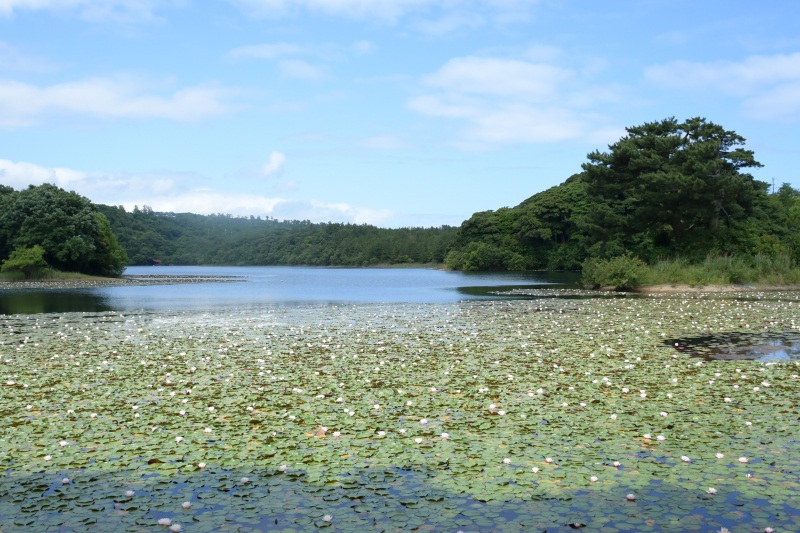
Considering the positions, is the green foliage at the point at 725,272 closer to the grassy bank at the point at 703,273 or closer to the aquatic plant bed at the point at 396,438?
the grassy bank at the point at 703,273

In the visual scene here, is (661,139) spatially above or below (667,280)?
above

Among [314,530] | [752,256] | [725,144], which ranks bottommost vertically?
[314,530]

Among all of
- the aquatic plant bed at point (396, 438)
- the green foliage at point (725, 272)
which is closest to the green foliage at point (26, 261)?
the green foliage at point (725, 272)

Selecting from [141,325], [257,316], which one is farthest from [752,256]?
[141,325]

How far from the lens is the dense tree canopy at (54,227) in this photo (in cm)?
8238

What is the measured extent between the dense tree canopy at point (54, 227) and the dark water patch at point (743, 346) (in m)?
79.7

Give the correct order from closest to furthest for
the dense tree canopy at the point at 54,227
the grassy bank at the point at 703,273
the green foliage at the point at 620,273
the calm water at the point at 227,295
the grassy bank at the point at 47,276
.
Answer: the calm water at the point at 227,295
the grassy bank at the point at 703,273
the green foliage at the point at 620,273
the grassy bank at the point at 47,276
the dense tree canopy at the point at 54,227

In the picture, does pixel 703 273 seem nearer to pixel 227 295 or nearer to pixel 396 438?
pixel 227 295

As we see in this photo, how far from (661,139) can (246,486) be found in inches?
A: 2148

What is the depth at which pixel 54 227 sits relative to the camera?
273 feet

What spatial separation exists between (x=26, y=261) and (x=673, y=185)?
6908 cm

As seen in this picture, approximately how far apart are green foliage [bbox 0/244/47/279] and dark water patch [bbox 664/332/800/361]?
252 feet

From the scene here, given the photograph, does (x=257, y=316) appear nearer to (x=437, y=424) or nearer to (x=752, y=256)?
(x=437, y=424)

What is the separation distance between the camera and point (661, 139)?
182 feet
